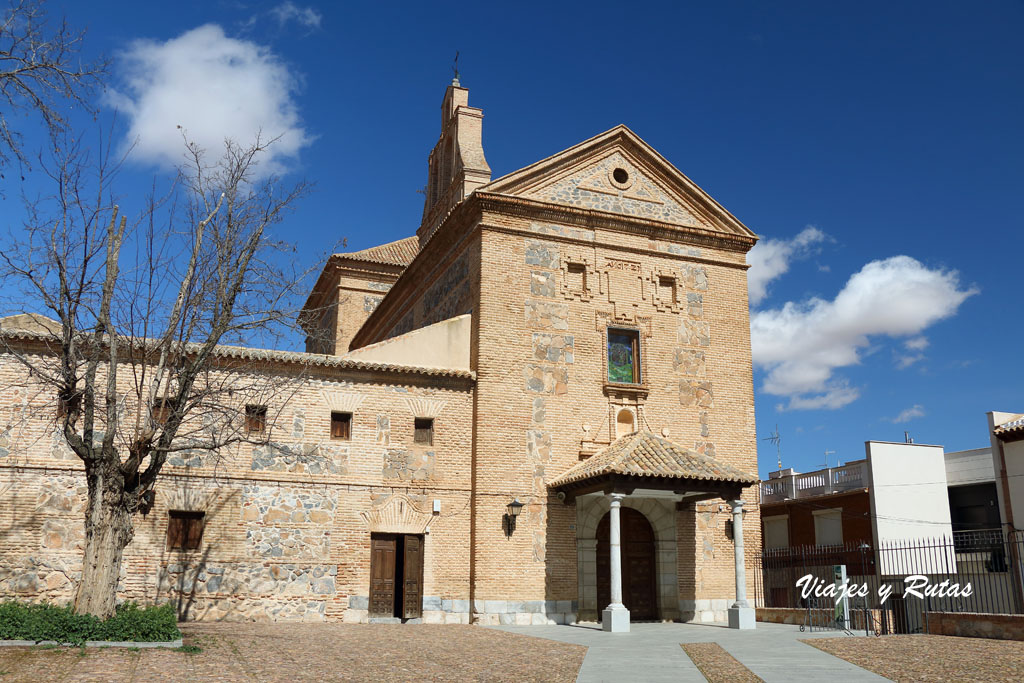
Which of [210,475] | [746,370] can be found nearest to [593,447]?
[746,370]

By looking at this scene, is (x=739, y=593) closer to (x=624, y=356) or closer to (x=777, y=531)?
(x=624, y=356)

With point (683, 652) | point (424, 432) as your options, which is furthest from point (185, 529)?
point (683, 652)

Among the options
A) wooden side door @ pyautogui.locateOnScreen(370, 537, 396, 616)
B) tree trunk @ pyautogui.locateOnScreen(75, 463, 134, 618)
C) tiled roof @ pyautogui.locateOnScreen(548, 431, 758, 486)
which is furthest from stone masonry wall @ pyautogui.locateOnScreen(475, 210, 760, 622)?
tree trunk @ pyautogui.locateOnScreen(75, 463, 134, 618)

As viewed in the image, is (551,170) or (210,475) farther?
(551,170)

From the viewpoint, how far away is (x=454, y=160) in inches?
1043

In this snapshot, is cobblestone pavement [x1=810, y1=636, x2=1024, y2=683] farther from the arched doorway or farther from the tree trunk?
the tree trunk

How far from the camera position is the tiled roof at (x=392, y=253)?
32031 millimetres

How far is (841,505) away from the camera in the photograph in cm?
3192

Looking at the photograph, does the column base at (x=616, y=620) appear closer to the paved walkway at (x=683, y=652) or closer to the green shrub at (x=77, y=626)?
the paved walkway at (x=683, y=652)

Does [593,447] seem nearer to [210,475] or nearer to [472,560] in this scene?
[472,560]

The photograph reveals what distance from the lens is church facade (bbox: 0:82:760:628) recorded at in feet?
56.2

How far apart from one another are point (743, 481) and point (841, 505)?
52.3 feet

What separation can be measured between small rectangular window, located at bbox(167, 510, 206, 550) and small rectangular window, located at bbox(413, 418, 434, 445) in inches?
190

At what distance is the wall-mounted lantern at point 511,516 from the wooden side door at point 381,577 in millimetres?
2547
